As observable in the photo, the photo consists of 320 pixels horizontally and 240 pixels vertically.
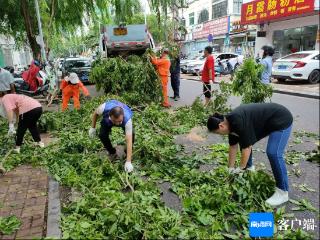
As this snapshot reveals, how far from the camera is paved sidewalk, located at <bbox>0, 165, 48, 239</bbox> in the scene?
3.30 meters

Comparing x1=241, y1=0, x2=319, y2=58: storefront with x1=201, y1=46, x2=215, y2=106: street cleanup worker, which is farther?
x1=201, y1=46, x2=215, y2=106: street cleanup worker

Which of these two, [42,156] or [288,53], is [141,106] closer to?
[42,156]

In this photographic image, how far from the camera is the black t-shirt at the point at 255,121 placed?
310 centimetres

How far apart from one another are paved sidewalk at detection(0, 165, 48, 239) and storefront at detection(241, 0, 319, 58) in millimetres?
2886

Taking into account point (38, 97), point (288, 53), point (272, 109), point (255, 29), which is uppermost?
point (255, 29)

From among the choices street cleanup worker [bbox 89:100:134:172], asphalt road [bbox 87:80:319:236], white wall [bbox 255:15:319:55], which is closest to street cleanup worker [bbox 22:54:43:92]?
asphalt road [bbox 87:80:319:236]

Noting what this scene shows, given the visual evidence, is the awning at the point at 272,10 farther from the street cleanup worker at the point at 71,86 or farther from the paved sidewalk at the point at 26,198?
the street cleanup worker at the point at 71,86

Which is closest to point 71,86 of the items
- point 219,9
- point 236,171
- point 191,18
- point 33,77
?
point 33,77

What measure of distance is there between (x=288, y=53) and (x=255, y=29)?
0.34 meters

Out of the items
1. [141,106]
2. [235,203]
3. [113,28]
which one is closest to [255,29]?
[235,203]

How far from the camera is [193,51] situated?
36094 mm

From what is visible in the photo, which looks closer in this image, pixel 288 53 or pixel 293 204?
pixel 288 53

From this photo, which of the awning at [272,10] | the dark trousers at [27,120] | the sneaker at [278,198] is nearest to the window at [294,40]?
the awning at [272,10]

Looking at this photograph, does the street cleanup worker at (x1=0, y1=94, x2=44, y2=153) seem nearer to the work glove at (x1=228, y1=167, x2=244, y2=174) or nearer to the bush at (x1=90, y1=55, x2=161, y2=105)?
the work glove at (x1=228, y1=167, x2=244, y2=174)
